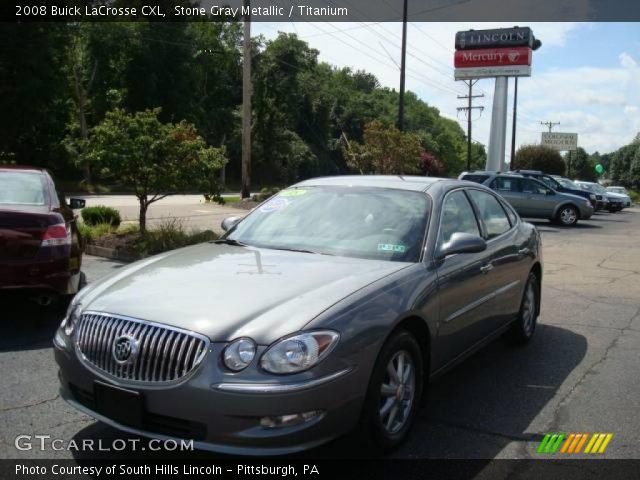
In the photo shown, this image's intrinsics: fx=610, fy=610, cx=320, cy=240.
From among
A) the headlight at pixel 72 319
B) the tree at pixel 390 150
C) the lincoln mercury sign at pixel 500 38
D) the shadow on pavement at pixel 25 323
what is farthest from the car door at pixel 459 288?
the lincoln mercury sign at pixel 500 38

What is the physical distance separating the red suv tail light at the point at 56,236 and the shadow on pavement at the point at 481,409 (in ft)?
8.05

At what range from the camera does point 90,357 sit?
3125mm

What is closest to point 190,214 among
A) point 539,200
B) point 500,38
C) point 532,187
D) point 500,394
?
point 532,187

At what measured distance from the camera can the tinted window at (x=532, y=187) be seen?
21.8 m

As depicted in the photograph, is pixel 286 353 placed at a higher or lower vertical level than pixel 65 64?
lower

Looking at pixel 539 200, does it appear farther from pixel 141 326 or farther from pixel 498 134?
pixel 141 326

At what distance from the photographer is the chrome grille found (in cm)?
285

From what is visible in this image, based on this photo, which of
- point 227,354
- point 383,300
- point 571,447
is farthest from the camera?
point 571,447

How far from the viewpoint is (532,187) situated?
2181 cm

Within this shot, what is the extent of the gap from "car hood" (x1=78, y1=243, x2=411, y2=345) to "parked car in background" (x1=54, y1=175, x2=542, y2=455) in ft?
0.04

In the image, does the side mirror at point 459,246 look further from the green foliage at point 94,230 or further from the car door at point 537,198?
the car door at point 537,198

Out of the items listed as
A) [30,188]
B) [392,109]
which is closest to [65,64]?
[30,188]

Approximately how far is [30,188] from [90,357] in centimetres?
392

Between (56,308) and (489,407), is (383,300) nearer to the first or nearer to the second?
(489,407)
